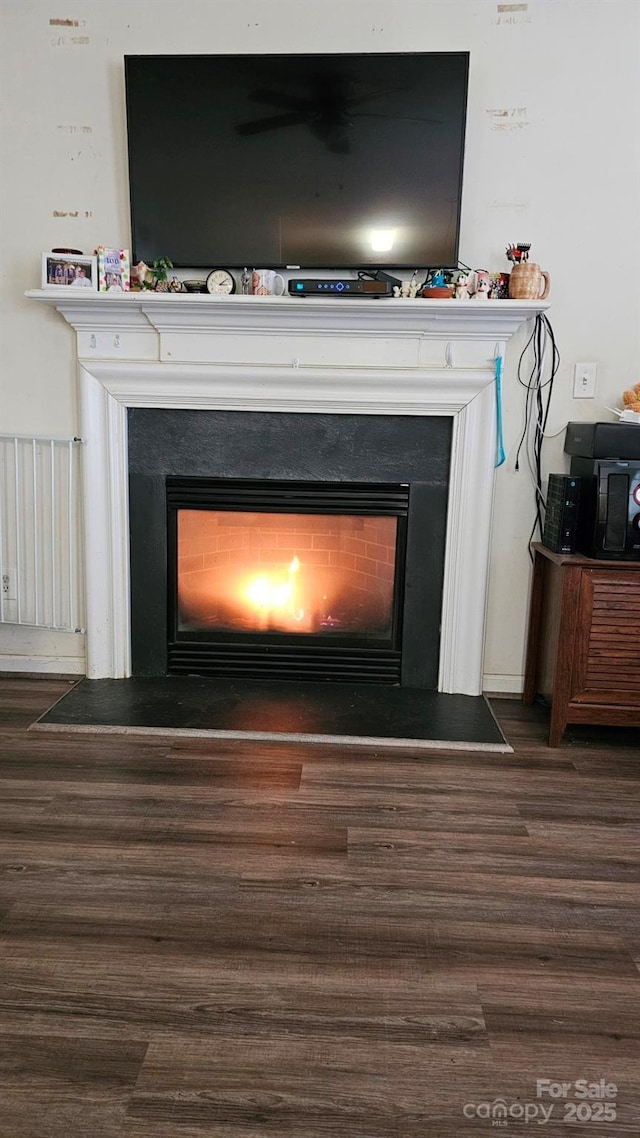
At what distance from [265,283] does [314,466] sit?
654 mm

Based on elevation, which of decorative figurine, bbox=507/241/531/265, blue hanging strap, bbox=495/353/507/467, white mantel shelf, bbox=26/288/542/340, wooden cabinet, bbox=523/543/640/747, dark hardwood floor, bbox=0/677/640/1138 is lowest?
dark hardwood floor, bbox=0/677/640/1138

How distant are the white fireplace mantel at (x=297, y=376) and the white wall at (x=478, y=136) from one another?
0.48 ft

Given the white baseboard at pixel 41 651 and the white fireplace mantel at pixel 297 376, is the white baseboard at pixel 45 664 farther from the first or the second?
the white fireplace mantel at pixel 297 376

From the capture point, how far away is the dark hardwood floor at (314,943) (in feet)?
4.44

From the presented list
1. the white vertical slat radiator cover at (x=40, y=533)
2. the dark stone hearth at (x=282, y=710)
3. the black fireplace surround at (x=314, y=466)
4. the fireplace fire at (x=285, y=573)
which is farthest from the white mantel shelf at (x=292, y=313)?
the dark stone hearth at (x=282, y=710)

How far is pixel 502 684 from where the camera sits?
3.23 m

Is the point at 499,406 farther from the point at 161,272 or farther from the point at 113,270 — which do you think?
the point at 113,270

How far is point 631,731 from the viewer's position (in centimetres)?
294

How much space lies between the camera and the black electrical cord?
3010mm

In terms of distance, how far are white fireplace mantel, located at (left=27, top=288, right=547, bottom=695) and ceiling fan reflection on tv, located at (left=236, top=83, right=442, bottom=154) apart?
1.85ft

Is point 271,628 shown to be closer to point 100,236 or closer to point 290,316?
point 290,316

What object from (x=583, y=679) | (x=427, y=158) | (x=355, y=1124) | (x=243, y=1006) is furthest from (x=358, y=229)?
(x=355, y=1124)

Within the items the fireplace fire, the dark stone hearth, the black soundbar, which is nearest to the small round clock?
the black soundbar

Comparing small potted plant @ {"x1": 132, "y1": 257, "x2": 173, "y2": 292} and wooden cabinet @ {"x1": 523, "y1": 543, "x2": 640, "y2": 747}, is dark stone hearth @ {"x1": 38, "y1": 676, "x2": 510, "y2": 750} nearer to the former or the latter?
wooden cabinet @ {"x1": 523, "y1": 543, "x2": 640, "y2": 747}
